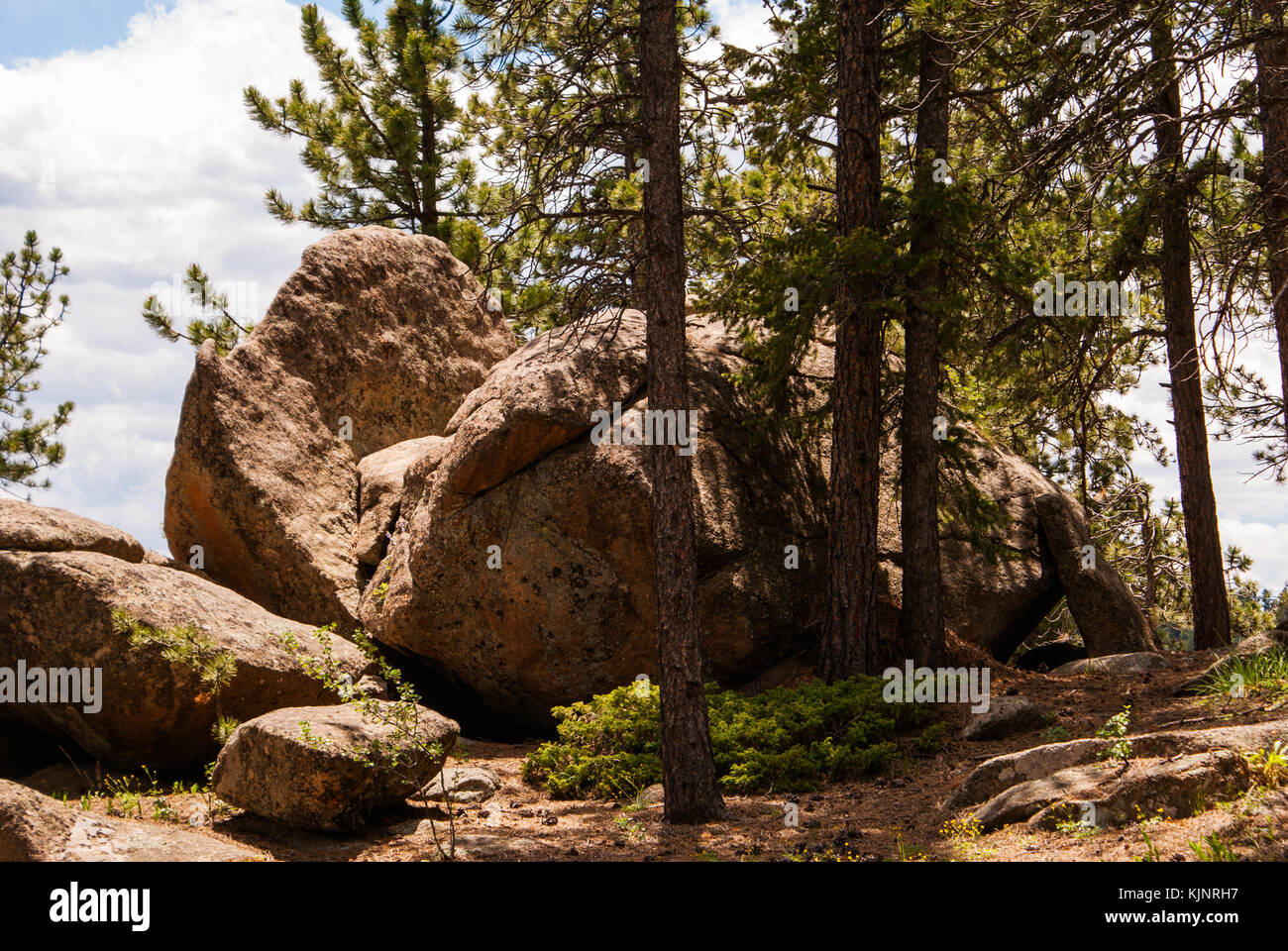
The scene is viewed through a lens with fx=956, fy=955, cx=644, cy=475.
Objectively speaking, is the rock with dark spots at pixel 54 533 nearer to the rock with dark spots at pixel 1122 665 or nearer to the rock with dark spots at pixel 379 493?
the rock with dark spots at pixel 379 493

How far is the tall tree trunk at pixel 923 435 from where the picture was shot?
1180 centimetres

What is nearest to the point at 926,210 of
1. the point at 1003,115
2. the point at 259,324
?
the point at 1003,115

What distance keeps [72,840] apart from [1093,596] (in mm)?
12835

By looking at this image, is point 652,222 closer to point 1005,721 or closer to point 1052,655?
point 1005,721

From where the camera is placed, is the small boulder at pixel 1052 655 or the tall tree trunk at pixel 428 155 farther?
the tall tree trunk at pixel 428 155

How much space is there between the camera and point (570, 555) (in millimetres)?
11773

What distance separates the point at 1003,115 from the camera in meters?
11.4

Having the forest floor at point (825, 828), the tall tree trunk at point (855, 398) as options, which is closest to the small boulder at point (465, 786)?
the forest floor at point (825, 828)

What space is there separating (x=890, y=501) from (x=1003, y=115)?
16.8 feet

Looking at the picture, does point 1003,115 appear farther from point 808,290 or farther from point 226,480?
point 226,480

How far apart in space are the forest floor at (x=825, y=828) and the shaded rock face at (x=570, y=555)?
6.06 ft

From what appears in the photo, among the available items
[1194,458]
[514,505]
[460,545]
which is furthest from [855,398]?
[1194,458]

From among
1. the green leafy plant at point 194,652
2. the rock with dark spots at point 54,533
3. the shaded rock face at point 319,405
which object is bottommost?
the green leafy plant at point 194,652

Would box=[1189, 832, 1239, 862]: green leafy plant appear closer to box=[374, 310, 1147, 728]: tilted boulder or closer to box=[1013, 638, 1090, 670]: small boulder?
box=[374, 310, 1147, 728]: tilted boulder
